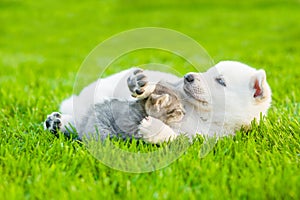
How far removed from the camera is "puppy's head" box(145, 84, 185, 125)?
10.5 ft

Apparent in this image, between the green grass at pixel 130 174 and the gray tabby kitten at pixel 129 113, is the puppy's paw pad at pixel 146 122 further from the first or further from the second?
the green grass at pixel 130 174

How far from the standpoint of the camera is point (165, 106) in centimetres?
328

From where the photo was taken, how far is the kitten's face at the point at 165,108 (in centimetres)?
319

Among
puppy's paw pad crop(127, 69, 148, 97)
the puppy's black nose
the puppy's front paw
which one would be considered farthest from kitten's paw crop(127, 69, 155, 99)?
the puppy's front paw

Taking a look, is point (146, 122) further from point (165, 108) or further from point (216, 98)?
point (216, 98)

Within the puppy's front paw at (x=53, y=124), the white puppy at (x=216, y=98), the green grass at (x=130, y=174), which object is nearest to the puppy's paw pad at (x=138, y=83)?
the white puppy at (x=216, y=98)

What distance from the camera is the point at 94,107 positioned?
350cm

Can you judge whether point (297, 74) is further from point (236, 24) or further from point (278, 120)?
point (236, 24)

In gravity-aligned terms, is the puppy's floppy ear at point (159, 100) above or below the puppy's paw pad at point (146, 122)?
above

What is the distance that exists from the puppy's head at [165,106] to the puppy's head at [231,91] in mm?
142

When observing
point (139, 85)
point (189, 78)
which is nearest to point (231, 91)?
point (189, 78)

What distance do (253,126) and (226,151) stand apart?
47 centimetres

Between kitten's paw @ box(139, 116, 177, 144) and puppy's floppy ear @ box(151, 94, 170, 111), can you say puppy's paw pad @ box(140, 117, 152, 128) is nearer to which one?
kitten's paw @ box(139, 116, 177, 144)

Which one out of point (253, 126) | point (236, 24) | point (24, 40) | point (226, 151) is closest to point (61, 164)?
point (226, 151)
